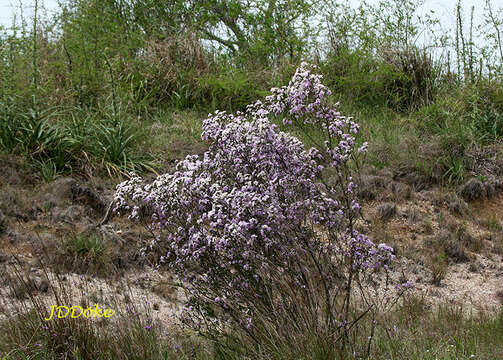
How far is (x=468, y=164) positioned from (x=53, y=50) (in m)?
8.12

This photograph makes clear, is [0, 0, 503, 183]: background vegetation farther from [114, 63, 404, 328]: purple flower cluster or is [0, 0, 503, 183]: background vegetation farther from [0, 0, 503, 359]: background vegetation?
[114, 63, 404, 328]: purple flower cluster

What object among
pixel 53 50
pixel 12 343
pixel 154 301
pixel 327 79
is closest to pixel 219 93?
pixel 327 79

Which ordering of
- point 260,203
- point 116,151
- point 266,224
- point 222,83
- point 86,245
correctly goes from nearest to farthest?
point 260,203
point 266,224
point 86,245
point 116,151
point 222,83

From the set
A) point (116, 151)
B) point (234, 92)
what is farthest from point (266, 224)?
point (234, 92)

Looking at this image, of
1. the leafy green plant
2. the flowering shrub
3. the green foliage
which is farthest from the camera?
the leafy green plant

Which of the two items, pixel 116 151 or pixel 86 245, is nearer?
pixel 86 245

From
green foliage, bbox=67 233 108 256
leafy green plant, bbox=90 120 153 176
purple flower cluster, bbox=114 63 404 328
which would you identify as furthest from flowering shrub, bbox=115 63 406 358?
leafy green plant, bbox=90 120 153 176

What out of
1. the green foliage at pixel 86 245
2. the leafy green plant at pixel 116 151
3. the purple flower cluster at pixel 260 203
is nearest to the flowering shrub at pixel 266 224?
the purple flower cluster at pixel 260 203

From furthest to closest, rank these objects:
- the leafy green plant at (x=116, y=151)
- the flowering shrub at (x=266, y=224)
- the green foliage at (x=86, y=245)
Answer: the leafy green plant at (x=116, y=151) → the green foliage at (x=86, y=245) → the flowering shrub at (x=266, y=224)

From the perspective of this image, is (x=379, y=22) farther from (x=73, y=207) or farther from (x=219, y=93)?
(x=73, y=207)

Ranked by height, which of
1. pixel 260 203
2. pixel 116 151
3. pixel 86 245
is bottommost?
pixel 86 245

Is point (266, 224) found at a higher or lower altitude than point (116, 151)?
lower

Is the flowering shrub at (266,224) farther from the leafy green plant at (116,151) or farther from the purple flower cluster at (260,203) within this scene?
the leafy green plant at (116,151)

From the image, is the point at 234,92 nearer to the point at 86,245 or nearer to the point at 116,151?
the point at 116,151
